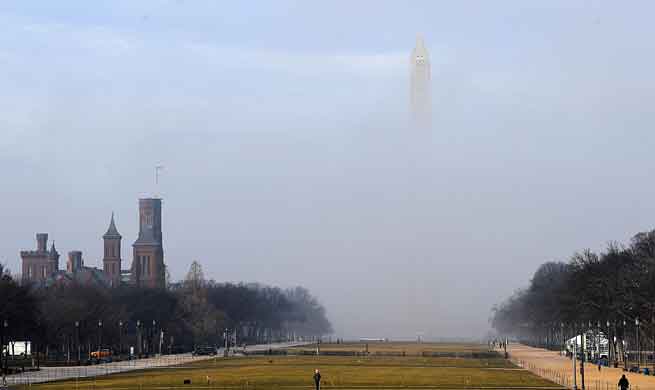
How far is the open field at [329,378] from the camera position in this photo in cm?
9425

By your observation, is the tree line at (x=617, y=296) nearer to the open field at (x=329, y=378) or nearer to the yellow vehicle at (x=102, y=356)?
the open field at (x=329, y=378)

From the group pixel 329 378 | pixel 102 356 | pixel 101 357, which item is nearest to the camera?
pixel 329 378

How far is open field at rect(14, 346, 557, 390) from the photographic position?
94.2m

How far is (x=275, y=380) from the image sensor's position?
10069cm

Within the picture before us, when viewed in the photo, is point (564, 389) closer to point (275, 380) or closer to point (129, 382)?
point (275, 380)

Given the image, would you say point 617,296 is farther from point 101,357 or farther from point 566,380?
point 101,357

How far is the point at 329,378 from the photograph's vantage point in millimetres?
103875

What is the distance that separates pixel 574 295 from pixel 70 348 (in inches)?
3475

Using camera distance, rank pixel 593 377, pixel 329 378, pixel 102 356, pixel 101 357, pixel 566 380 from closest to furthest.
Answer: pixel 329 378, pixel 566 380, pixel 593 377, pixel 101 357, pixel 102 356

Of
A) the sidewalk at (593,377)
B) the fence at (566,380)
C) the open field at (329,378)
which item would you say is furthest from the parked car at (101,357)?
the fence at (566,380)

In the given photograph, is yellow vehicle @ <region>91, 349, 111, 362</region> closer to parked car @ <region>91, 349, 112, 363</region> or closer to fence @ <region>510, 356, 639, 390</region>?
parked car @ <region>91, 349, 112, 363</region>

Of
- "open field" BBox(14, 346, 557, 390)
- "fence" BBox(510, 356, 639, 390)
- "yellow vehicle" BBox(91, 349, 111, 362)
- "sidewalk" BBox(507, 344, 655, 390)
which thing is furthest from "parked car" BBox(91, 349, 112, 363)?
"fence" BBox(510, 356, 639, 390)

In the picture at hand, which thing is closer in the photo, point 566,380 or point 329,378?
point 329,378

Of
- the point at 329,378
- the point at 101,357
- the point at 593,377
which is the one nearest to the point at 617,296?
the point at 593,377
